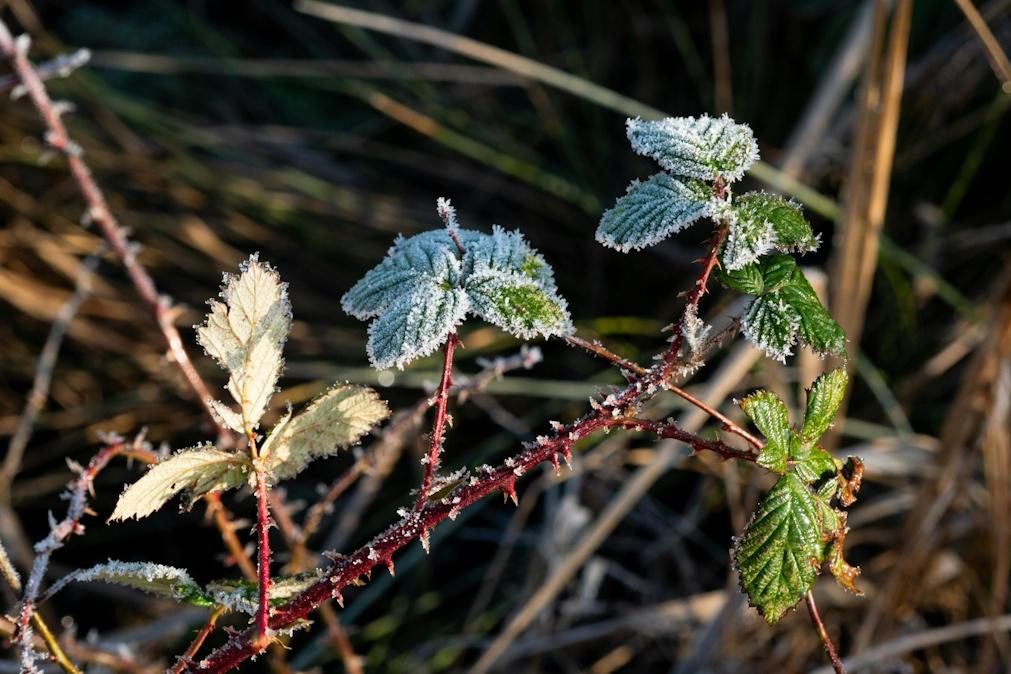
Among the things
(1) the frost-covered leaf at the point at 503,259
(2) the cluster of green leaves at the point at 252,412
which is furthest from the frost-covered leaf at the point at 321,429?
(1) the frost-covered leaf at the point at 503,259

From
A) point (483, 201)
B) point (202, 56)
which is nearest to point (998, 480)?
point (483, 201)

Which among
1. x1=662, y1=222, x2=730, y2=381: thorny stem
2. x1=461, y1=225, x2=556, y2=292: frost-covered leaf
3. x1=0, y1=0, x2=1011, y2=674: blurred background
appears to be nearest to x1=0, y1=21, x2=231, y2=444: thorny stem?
x1=461, y1=225, x2=556, y2=292: frost-covered leaf

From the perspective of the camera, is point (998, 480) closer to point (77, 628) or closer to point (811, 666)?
point (811, 666)

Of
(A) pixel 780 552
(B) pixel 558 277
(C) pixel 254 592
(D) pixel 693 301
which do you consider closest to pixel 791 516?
(A) pixel 780 552

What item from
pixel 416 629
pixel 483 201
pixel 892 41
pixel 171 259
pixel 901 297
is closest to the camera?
pixel 892 41

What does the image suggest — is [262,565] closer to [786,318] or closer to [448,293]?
[448,293]

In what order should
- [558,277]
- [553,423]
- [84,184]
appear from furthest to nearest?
[558,277] → [84,184] → [553,423]
